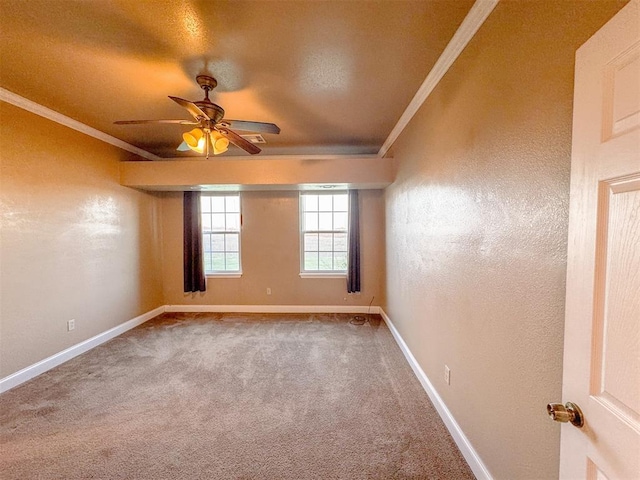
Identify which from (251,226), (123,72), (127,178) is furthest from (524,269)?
(127,178)

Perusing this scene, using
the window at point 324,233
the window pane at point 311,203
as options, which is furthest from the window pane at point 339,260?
the window pane at point 311,203

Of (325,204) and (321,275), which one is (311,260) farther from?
(325,204)

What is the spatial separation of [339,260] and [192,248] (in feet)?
8.30

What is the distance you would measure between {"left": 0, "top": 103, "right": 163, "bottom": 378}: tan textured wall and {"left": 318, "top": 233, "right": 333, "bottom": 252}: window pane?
287 cm

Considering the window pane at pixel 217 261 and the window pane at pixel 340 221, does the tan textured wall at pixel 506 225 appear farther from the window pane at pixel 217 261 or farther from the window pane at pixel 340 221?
the window pane at pixel 217 261

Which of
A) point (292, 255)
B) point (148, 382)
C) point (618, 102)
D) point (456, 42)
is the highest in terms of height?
point (456, 42)

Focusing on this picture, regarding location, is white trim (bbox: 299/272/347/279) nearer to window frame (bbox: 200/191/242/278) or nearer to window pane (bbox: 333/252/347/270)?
window pane (bbox: 333/252/347/270)

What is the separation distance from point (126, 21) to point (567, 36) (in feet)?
7.29

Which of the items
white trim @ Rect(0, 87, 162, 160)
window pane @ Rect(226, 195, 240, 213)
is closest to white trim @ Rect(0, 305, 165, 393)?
window pane @ Rect(226, 195, 240, 213)

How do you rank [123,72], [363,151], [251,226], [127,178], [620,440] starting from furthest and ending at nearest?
[251,226]
[363,151]
[127,178]
[123,72]
[620,440]

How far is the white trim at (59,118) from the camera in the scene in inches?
98.6

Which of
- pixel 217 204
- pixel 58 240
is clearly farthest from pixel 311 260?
pixel 58 240

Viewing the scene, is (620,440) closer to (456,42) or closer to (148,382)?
(456,42)

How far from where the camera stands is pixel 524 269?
47.7 inches
